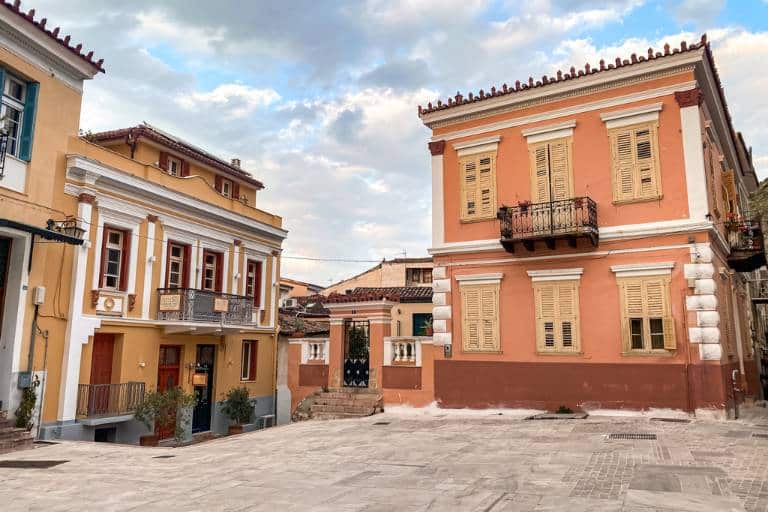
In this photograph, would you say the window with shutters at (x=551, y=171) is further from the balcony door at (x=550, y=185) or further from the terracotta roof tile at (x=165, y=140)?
the terracotta roof tile at (x=165, y=140)

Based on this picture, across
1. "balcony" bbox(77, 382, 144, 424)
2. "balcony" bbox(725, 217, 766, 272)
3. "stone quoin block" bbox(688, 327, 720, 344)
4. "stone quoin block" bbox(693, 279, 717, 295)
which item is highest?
"balcony" bbox(725, 217, 766, 272)

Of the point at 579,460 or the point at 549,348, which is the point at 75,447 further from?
the point at 549,348

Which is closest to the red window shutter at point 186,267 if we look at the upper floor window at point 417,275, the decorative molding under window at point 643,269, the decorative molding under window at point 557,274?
the decorative molding under window at point 557,274

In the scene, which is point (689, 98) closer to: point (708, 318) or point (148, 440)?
point (708, 318)

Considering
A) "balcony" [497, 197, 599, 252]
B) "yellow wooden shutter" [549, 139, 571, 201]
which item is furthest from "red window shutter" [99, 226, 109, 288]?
"yellow wooden shutter" [549, 139, 571, 201]

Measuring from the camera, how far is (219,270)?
70.5ft

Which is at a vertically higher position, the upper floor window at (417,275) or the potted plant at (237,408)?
the upper floor window at (417,275)

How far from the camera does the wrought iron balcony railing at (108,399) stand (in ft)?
50.2

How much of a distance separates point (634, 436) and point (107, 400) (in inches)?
523

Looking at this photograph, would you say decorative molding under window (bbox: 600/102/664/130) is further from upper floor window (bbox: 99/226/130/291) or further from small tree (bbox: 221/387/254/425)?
small tree (bbox: 221/387/254/425)

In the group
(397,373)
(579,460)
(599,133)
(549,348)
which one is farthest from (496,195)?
(579,460)

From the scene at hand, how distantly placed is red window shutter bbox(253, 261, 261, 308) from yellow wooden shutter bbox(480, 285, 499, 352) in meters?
10.1

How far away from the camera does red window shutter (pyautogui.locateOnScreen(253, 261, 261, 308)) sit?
23500 mm

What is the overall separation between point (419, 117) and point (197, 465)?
42.0ft
